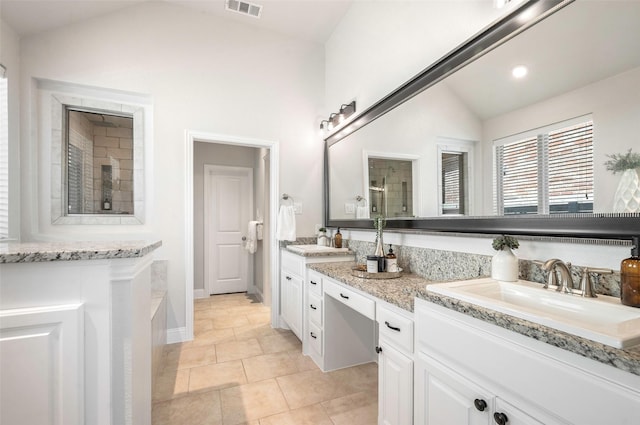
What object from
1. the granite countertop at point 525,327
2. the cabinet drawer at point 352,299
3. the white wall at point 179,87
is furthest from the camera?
the white wall at point 179,87

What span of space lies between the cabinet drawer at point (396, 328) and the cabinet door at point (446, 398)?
0.10m

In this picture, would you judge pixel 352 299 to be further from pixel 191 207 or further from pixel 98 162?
pixel 98 162

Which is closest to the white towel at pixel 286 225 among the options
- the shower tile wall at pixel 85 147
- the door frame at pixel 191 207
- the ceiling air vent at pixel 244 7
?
the door frame at pixel 191 207

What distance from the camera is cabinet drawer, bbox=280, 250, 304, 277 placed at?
2.68m

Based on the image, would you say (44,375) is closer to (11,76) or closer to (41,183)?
(41,183)

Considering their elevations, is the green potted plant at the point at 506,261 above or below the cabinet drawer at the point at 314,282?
above

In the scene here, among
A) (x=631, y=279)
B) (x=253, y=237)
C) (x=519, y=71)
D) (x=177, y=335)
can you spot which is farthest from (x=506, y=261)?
(x=253, y=237)

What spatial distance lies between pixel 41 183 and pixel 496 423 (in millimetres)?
3515

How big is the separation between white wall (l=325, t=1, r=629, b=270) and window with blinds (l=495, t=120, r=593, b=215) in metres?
0.17

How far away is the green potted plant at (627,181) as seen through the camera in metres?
1.01

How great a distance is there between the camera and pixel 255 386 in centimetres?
211

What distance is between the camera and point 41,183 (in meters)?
2.53

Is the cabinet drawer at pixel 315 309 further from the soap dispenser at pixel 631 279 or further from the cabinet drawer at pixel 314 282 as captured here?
the soap dispenser at pixel 631 279

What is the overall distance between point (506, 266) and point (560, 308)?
0.26 metres
